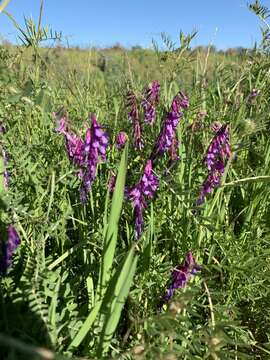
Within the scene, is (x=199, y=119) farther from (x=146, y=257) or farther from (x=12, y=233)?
(x=12, y=233)

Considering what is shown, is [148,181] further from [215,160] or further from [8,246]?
[8,246]

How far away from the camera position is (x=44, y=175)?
5.29 feet

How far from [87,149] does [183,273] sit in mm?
448

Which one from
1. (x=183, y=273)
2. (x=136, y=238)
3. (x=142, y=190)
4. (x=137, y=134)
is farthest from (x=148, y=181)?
(x=137, y=134)

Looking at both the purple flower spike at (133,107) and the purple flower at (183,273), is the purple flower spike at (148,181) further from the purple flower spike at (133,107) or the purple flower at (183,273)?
the purple flower spike at (133,107)

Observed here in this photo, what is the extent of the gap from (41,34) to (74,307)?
3.19ft

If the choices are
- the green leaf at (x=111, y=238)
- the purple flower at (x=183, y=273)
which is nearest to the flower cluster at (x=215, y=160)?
the purple flower at (x=183, y=273)

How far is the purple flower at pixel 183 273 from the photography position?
4.03 feet

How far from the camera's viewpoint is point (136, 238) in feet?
4.68

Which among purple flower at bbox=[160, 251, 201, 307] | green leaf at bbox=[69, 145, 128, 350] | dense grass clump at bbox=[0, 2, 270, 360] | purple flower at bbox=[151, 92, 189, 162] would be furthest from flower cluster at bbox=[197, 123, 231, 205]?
green leaf at bbox=[69, 145, 128, 350]

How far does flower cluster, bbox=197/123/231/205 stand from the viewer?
1441 mm

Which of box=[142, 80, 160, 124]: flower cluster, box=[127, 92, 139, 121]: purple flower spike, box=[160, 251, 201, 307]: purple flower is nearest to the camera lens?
box=[160, 251, 201, 307]: purple flower

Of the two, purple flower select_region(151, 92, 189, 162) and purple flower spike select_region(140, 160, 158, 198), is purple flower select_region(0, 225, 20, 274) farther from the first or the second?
purple flower select_region(151, 92, 189, 162)

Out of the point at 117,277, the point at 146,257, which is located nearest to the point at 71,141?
the point at 146,257
